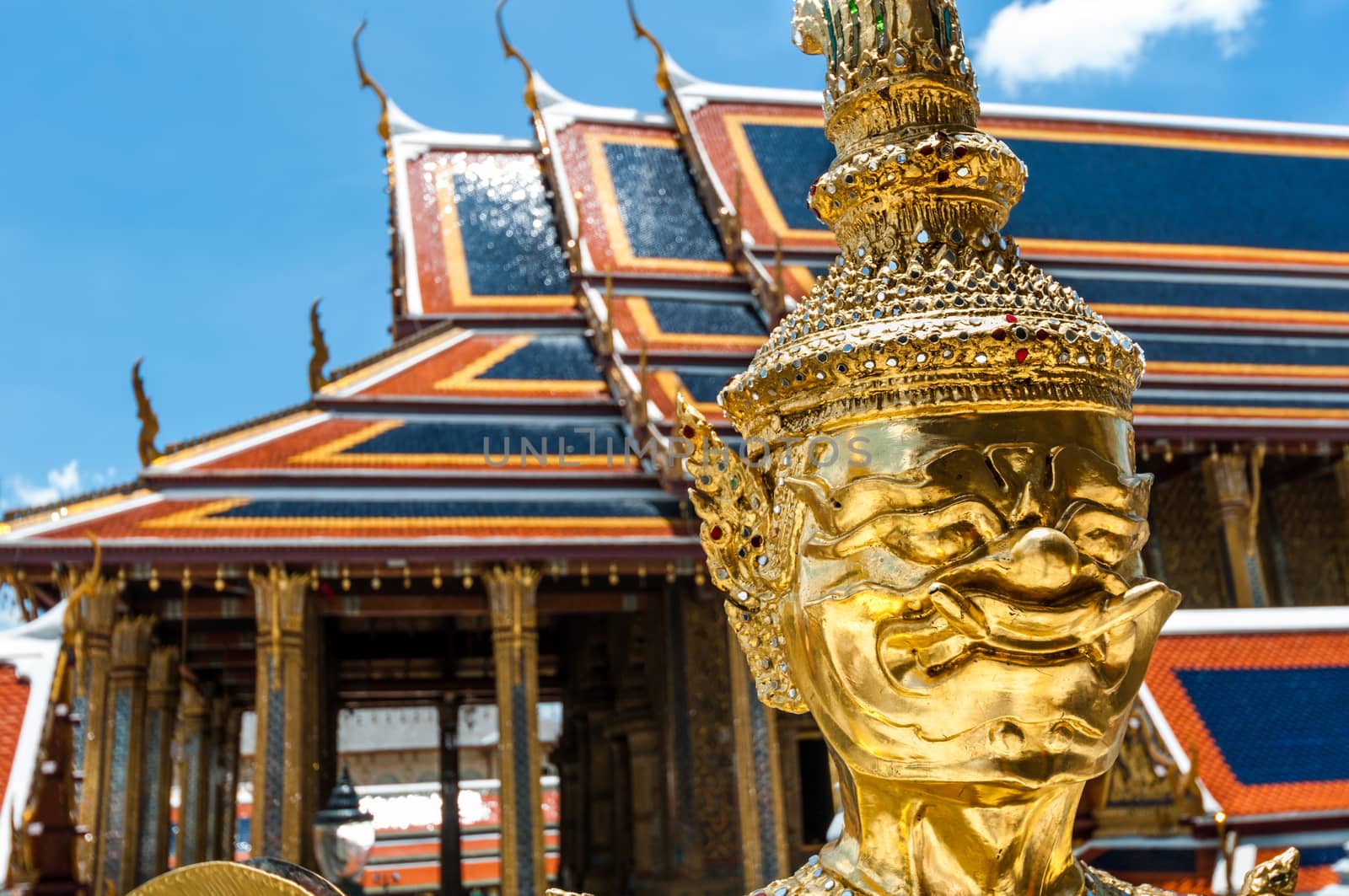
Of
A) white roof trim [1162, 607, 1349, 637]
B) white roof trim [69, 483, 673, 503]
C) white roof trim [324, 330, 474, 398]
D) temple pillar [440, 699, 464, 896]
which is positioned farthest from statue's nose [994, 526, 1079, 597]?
Answer: temple pillar [440, 699, 464, 896]

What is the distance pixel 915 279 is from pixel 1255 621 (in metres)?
6.05

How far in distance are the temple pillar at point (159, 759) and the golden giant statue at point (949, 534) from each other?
1068 cm

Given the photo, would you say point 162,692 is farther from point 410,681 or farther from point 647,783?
point 647,783

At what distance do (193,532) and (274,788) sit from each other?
1989 millimetres

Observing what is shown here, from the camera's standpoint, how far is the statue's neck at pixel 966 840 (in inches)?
48.5

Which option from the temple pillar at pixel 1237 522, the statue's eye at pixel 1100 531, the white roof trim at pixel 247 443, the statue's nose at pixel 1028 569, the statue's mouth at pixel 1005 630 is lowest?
the statue's mouth at pixel 1005 630

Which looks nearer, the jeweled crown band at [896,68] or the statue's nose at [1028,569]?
the statue's nose at [1028,569]

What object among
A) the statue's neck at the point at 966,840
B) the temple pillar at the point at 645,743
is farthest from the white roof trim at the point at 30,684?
the temple pillar at the point at 645,743

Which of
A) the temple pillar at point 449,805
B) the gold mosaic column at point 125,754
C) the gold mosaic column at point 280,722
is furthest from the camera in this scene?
the temple pillar at point 449,805

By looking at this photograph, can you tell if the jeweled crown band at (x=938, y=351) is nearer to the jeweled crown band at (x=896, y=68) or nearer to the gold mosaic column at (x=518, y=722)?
the jeweled crown band at (x=896, y=68)

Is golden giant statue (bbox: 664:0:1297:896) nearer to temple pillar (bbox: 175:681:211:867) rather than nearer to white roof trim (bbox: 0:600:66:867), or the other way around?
white roof trim (bbox: 0:600:66:867)

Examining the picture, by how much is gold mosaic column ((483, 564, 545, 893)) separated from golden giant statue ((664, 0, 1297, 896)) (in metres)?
8.75

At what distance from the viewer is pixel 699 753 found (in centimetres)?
1133

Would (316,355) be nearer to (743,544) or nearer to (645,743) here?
(645,743)
